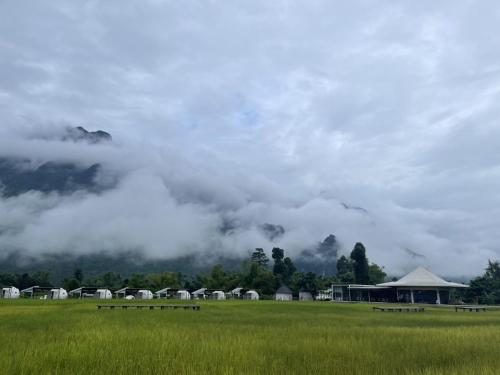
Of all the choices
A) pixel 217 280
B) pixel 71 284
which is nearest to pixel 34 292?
pixel 71 284

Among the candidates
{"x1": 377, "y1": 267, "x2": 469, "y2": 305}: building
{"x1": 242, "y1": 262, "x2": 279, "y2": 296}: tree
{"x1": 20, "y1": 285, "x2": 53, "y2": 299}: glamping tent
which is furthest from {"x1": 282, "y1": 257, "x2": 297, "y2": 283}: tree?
{"x1": 20, "y1": 285, "x2": 53, "y2": 299}: glamping tent

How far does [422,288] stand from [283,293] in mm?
32978

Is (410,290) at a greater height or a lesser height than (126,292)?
lesser

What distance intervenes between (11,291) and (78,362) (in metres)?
102

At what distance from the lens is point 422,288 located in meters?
81.8

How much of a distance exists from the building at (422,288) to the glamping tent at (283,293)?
24422 mm

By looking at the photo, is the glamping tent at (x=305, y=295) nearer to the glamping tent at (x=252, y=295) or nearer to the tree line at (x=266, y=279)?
the tree line at (x=266, y=279)

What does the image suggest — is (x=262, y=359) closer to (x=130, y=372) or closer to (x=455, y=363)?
(x=130, y=372)

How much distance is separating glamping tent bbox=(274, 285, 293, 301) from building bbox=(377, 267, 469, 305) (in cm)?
2442

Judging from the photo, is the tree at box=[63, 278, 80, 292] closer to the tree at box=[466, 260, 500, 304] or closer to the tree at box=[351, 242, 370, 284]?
the tree at box=[351, 242, 370, 284]

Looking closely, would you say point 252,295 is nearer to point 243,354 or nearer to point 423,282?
point 423,282

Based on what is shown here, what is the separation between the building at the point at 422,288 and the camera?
79812mm

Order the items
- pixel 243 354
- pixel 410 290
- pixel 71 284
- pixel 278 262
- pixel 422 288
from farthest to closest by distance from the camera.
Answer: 1. pixel 278 262
2. pixel 71 284
3. pixel 410 290
4. pixel 422 288
5. pixel 243 354

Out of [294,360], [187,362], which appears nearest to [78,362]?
[187,362]
